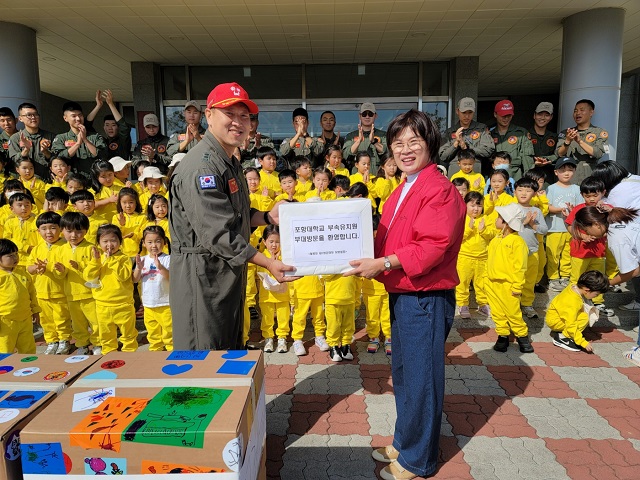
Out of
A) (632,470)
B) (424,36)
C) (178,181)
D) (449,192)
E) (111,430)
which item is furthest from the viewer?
(424,36)

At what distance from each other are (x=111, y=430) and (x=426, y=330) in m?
1.43

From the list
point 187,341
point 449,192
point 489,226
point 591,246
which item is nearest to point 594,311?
point 591,246

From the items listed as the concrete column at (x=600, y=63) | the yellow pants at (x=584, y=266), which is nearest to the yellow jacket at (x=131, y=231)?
the yellow pants at (x=584, y=266)

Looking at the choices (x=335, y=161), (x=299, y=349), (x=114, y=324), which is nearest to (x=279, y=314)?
(x=299, y=349)

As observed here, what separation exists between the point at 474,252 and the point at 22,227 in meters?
4.94

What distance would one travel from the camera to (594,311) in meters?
4.15

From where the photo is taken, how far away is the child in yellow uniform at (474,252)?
484cm

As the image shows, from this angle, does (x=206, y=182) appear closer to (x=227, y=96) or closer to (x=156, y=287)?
(x=227, y=96)

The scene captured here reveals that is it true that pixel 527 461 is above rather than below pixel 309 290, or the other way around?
below

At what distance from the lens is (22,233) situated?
4832 millimetres

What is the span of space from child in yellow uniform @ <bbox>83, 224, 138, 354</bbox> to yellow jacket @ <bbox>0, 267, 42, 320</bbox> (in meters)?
0.47

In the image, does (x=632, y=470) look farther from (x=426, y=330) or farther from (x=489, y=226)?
(x=489, y=226)

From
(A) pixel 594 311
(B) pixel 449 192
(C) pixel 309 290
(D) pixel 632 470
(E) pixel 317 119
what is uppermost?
(E) pixel 317 119

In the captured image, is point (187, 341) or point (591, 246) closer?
point (187, 341)
